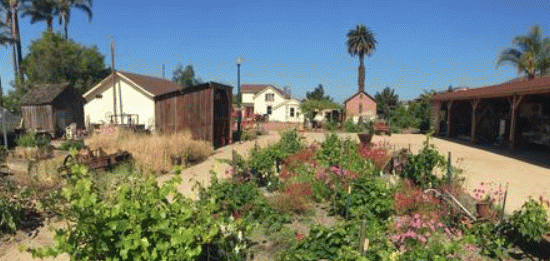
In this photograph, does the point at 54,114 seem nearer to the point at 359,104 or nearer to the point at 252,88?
the point at 359,104

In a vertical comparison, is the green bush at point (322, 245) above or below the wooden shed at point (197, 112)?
below

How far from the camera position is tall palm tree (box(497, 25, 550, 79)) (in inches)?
1136

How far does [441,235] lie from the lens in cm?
538

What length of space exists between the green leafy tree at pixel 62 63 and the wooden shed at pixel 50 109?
11.0 meters

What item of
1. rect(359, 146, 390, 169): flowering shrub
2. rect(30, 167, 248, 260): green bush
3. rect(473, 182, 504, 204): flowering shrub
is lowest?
rect(473, 182, 504, 204): flowering shrub

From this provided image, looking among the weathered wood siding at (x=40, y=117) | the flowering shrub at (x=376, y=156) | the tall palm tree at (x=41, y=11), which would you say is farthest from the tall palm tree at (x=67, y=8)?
the flowering shrub at (x=376, y=156)

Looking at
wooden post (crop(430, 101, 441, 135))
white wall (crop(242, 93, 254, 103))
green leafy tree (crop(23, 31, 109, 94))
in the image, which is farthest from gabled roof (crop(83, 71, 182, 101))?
white wall (crop(242, 93, 254, 103))

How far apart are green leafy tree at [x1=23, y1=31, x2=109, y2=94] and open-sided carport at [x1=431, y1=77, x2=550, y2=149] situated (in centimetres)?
3454

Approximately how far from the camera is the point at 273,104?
5406cm

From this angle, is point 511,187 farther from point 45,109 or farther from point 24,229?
point 45,109

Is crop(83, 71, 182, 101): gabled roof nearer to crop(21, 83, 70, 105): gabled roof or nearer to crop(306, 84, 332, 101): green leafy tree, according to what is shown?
crop(21, 83, 70, 105): gabled roof

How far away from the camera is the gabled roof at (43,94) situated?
2639 centimetres

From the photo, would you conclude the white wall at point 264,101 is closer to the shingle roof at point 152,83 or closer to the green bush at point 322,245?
the shingle roof at point 152,83

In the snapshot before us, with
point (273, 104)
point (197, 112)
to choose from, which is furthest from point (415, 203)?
point (273, 104)
